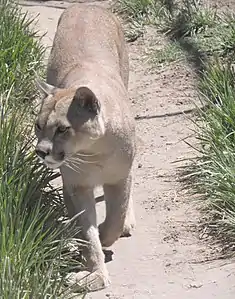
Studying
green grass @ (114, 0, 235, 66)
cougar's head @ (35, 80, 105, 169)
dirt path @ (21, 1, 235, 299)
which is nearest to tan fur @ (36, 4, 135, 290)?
cougar's head @ (35, 80, 105, 169)

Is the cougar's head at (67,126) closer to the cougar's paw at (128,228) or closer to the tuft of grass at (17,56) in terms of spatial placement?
the cougar's paw at (128,228)

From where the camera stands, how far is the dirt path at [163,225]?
4.57 metres

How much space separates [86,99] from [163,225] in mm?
1149

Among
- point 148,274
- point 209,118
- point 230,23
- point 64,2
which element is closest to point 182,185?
point 209,118

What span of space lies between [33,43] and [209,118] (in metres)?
2.10

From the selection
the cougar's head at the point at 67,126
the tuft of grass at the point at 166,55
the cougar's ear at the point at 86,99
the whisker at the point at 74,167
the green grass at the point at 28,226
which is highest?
the cougar's ear at the point at 86,99

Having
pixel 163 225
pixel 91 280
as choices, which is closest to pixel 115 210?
pixel 163 225

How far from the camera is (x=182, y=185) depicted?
5.73 m

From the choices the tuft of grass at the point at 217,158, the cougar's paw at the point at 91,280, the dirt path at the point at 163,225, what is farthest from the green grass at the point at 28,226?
the tuft of grass at the point at 217,158

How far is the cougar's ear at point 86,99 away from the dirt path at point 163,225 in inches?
35.3

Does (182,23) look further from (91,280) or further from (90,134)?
(91,280)

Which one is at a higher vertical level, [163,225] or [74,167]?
[74,167]

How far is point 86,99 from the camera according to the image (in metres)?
4.46

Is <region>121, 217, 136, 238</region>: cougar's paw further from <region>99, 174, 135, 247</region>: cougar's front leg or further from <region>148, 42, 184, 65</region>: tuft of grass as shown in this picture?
<region>148, 42, 184, 65</region>: tuft of grass
